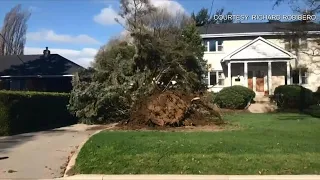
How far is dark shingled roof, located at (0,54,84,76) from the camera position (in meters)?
35.5

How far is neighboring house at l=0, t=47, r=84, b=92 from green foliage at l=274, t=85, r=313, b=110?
1589 cm

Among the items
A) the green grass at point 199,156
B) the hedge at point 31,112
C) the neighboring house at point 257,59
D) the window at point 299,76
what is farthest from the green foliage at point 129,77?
the window at point 299,76

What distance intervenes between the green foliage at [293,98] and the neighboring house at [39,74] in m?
15.9

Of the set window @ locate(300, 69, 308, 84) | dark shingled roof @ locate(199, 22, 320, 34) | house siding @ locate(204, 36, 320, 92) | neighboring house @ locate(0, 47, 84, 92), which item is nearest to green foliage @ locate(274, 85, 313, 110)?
house siding @ locate(204, 36, 320, 92)

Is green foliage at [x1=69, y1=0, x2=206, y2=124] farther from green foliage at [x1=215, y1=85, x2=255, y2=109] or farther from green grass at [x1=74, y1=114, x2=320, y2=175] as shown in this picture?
green foliage at [x1=215, y1=85, x2=255, y2=109]

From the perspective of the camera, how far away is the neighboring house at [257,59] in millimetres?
37031

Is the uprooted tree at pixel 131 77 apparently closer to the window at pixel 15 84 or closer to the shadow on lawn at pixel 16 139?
the shadow on lawn at pixel 16 139

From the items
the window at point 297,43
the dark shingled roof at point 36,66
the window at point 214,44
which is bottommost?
the dark shingled roof at point 36,66

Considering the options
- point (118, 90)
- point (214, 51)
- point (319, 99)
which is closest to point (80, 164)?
point (118, 90)

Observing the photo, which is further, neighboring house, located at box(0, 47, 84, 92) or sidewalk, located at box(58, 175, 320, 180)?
neighboring house, located at box(0, 47, 84, 92)

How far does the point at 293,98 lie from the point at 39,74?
1963 cm

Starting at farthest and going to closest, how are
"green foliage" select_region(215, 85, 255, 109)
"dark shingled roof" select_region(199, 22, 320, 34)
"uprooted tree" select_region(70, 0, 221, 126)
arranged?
1. "dark shingled roof" select_region(199, 22, 320, 34)
2. "green foliage" select_region(215, 85, 255, 109)
3. "uprooted tree" select_region(70, 0, 221, 126)

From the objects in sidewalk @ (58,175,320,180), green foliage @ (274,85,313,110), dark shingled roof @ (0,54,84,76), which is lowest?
sidewalk @ (58,175,320,180)

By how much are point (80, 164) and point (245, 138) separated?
207 inches
